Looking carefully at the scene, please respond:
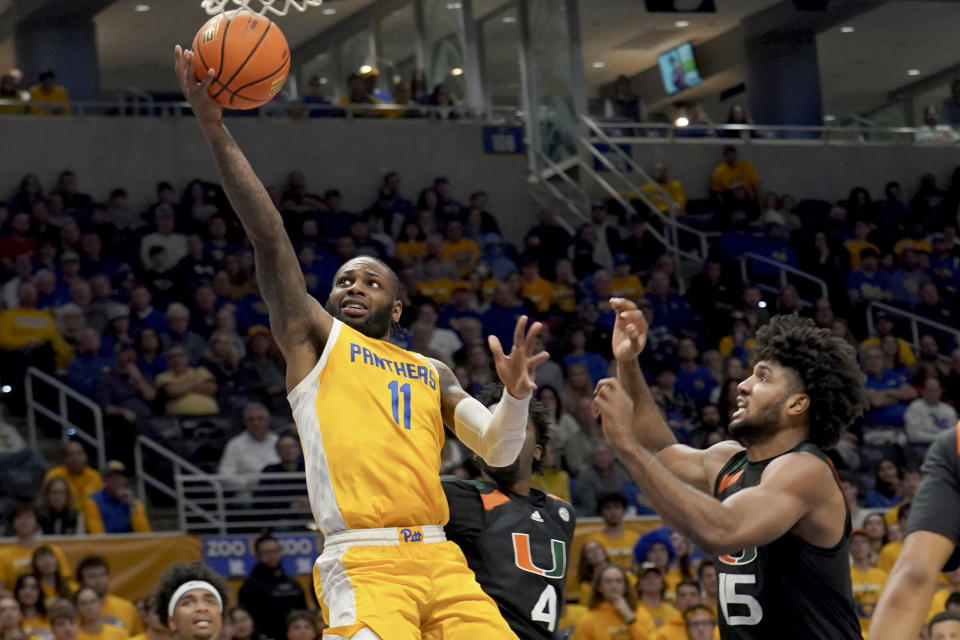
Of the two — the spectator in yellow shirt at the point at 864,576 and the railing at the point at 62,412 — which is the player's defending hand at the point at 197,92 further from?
the spectator in yellow shirt at the point at 864,576

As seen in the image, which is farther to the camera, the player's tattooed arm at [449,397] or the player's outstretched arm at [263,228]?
the player's tattooed arm at [449,397]

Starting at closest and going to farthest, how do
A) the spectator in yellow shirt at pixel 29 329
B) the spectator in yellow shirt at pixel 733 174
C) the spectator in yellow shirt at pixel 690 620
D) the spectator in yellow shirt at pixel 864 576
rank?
1. the spectator in yellow shirt at pixel 690 620
2. the spectator in yellow shirt at pixel 864 576
3. the spectator in yellow shirt at pixel 29 329
4. the spectator in yellow shirt at pixel 733 174

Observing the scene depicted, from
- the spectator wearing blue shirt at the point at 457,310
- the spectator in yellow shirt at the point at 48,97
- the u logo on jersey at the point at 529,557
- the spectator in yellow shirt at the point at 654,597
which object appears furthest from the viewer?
the spectator in yellow shirt at the point at 48,97

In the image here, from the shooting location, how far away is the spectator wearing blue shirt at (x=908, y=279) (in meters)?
17.7

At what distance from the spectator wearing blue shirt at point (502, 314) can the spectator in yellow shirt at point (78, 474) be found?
174 inches

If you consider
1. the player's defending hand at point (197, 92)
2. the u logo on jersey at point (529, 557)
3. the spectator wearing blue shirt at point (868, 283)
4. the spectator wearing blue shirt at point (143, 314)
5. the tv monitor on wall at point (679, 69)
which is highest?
the tv monitor on wall at point (679, 69)

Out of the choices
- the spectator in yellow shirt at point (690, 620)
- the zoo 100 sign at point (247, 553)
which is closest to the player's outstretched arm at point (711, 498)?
the spectator in yellow shirt at point (690, 620)

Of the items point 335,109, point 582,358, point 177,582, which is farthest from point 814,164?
point 177,582

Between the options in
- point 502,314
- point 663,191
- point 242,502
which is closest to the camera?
point 242,502

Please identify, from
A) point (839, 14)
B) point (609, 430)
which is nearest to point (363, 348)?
point (609, 430)

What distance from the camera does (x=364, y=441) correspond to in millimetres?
4941

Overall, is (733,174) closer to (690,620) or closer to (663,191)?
(663,191)

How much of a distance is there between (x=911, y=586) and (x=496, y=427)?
179 centimetres

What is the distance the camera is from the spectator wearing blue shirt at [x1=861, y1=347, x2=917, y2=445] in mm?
14703
